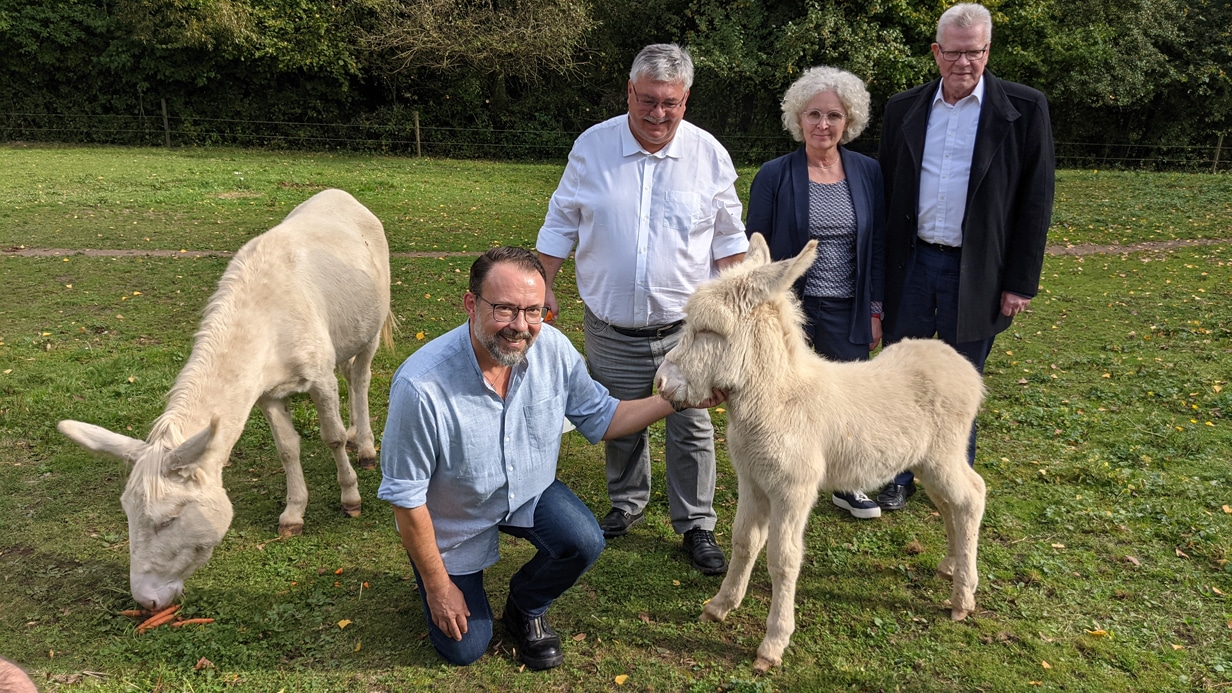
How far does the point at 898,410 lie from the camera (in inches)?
142

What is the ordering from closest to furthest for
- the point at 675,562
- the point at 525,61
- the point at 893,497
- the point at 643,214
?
the point at 643,214 < the point at 675,562 < the point at 893,497 < the point at 525,61

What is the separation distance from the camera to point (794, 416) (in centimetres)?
340

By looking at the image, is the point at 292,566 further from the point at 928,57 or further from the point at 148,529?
the point at 928,57

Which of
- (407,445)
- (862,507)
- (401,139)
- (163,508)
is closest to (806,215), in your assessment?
(862,507)

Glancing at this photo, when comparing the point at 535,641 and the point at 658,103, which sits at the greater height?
the point at 658,103

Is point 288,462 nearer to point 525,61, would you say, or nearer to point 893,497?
point 893,497

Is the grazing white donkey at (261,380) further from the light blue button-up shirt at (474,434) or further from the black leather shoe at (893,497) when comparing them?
the black leather shoe at (893,497)

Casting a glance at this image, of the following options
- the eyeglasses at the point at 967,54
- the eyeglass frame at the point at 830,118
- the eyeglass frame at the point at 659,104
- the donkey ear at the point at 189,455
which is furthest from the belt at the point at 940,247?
the donkey ear at the point at 189,455

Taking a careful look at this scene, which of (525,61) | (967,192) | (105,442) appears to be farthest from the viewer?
(525,61)

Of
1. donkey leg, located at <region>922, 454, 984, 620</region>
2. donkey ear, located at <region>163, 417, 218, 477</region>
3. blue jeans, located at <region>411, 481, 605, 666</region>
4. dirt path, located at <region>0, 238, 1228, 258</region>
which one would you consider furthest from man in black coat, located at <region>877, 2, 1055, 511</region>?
dirt path, located at <region>0, 238, 1228, 258</region>

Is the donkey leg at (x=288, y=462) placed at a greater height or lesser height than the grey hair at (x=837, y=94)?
lesser

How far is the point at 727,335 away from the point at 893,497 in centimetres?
251

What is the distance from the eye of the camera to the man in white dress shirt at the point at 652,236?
13.0 feet

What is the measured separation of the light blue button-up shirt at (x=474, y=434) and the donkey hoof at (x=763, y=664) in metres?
1.28
